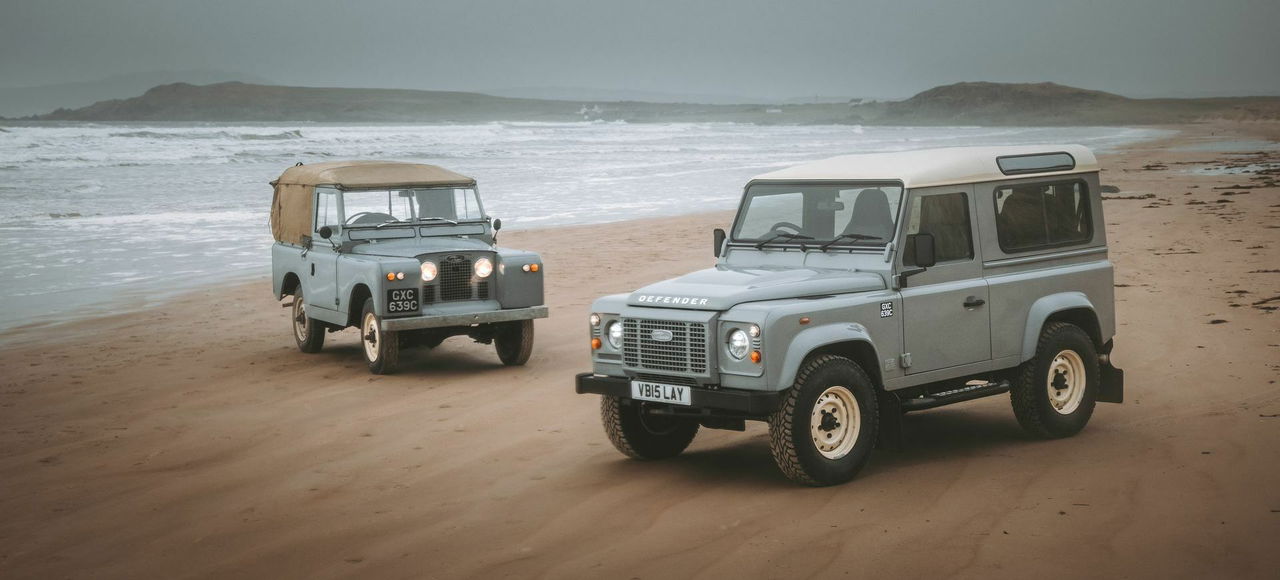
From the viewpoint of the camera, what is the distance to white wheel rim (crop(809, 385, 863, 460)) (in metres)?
7.45

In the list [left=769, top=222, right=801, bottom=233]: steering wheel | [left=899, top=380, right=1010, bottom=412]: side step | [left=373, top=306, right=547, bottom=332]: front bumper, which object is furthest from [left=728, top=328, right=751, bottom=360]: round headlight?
[left=373, top=306, right=547, bottom=332]: front bumper

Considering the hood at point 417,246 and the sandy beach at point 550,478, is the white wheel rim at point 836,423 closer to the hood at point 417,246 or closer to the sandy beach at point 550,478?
the sandy beach at point 550,478

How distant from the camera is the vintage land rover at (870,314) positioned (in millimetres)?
7344

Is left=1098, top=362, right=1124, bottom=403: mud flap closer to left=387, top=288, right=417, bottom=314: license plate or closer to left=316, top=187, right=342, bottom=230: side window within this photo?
left=387, top=288, right=417, bottom=314: license plate

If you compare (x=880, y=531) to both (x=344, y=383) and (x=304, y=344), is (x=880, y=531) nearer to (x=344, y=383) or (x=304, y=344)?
(x=344, y=383)

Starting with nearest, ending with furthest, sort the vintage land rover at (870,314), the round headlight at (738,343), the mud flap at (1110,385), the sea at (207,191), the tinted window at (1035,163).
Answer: the round headlight at (738,343) → the vintage land rover at (870,314) → the tinted window at (1035,163) → the mud flap at (1110,385) → the sea at (207,191)

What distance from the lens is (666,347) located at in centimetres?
759

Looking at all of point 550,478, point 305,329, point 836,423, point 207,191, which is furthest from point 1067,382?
point 207,191

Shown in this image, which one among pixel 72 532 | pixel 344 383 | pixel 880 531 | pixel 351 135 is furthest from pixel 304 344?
pixel 351 135

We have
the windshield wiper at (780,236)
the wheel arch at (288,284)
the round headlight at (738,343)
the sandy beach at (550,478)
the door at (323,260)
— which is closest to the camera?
the sandy beach at (550,478)

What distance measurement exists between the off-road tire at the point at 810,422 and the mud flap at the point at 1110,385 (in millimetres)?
2443

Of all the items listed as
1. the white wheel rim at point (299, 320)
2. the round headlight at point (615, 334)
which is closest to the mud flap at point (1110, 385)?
the round headlight at point (615, 334)

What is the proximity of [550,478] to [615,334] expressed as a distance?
0.99 metres

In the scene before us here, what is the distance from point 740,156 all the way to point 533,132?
3483 centimetres
